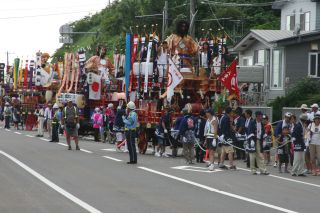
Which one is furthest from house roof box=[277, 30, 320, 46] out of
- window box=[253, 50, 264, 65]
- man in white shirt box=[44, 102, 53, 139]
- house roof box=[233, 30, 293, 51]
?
man in white shirt box=[44, 102, 53, 139]

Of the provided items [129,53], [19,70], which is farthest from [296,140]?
[19,70]

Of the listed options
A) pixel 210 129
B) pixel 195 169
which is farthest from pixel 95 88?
pixel 195 169

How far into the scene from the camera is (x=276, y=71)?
132 feet

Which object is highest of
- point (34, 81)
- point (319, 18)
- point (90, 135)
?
point (319, 18)

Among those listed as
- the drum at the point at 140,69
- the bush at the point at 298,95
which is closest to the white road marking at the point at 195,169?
the drum at the point at 140,69

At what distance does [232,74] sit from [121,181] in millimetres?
10967

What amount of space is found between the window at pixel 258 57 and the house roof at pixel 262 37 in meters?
0.74

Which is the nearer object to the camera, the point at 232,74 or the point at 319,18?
the point at 232,74

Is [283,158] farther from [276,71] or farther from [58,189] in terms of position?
[276,71]

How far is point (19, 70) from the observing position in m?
51.1

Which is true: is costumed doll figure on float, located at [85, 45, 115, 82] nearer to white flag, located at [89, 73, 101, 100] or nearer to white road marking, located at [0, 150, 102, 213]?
white flag, located at [89, 73, 101, 100]

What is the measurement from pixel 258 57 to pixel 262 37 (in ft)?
10.1

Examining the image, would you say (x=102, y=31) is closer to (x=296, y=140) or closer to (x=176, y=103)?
(x=176, y=103)

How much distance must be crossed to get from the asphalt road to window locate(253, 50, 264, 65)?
69.3 feet
